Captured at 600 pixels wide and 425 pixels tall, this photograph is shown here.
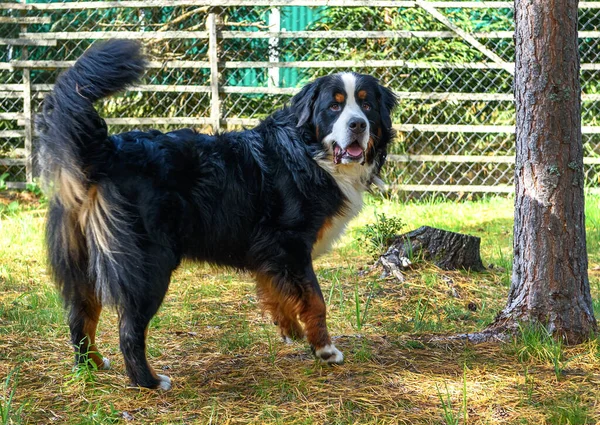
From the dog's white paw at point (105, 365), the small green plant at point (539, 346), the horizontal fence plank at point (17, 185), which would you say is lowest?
the dog's white paw at point (105, 365)

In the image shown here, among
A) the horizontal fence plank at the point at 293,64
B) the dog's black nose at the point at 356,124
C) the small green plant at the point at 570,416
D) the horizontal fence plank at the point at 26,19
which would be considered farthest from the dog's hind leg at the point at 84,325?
the horizontal fence plank at the point at 26,19

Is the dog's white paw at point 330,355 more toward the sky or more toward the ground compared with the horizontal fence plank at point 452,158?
more toward the ground

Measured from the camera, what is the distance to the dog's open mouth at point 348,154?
3598 millimetres

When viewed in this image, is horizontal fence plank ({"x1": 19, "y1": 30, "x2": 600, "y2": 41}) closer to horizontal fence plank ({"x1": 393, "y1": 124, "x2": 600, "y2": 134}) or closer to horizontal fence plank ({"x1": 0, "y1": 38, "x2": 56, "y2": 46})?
horizontal fence plank ({"x1": 0, "y1": 38, "x2": 56, "y2": 46})

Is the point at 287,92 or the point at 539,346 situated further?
the point at 287,92

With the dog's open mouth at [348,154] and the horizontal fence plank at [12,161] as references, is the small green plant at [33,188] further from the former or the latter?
the dog's open mouth at [348,154]

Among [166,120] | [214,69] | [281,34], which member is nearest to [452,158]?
[281,34]

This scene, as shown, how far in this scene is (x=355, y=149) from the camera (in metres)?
3.64

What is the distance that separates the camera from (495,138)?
7.93 metres

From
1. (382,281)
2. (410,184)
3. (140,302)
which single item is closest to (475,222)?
(410,184)

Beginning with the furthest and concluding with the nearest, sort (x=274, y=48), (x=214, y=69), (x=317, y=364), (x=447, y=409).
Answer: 1. (x=274, y=48)
2. (x=214, y=69)
3. (x=317, y=364)
4. (x=447, y=409)

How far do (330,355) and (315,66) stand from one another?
479 cm

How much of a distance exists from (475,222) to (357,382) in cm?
409

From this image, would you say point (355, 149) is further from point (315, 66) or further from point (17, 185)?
point (17, 185)
